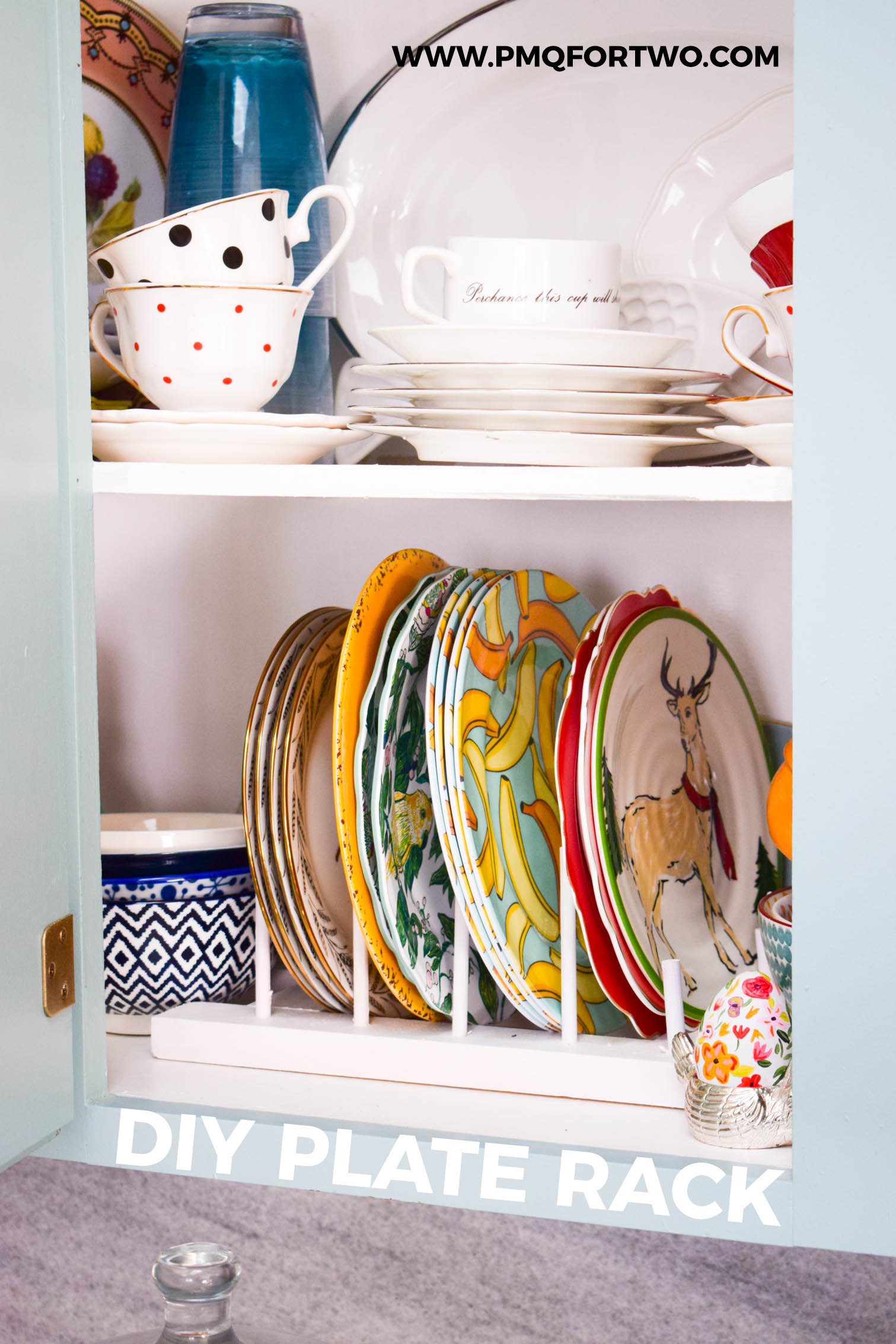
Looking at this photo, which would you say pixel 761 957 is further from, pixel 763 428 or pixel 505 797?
pixel 763 428

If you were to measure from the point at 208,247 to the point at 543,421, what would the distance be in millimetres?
233

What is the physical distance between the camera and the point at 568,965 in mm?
833

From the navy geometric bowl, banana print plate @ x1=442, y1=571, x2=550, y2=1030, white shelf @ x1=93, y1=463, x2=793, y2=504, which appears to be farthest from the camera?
the navy geometric bowl

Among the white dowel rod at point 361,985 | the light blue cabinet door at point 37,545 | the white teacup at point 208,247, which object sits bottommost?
the white dowel rod at point 361,985

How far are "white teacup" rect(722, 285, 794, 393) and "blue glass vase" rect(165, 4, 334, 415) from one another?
1.07 feet

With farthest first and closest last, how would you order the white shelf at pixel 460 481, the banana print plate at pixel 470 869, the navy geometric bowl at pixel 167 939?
the navy geometric bowl at pixel 167 939
the banana print plate at pixel 470 869
the white shelf at pixel 460 481

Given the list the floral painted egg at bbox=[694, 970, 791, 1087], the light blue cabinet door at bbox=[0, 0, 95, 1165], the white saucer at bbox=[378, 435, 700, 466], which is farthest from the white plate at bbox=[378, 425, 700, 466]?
the floral painted egg at bbox=[694, 970, 791, 1087]

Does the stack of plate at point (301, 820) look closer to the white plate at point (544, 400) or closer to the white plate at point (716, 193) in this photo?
the white plate at point (544, 400)

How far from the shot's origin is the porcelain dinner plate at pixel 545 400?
78 cm

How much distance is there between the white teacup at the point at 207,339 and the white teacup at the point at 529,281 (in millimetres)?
85

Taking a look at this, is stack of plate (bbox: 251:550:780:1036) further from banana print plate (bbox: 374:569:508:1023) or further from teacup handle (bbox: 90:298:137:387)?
teacup handle (bbox: 90:298:137:387)

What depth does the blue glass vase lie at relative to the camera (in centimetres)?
97

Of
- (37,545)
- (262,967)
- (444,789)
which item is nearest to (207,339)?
(37,545)
